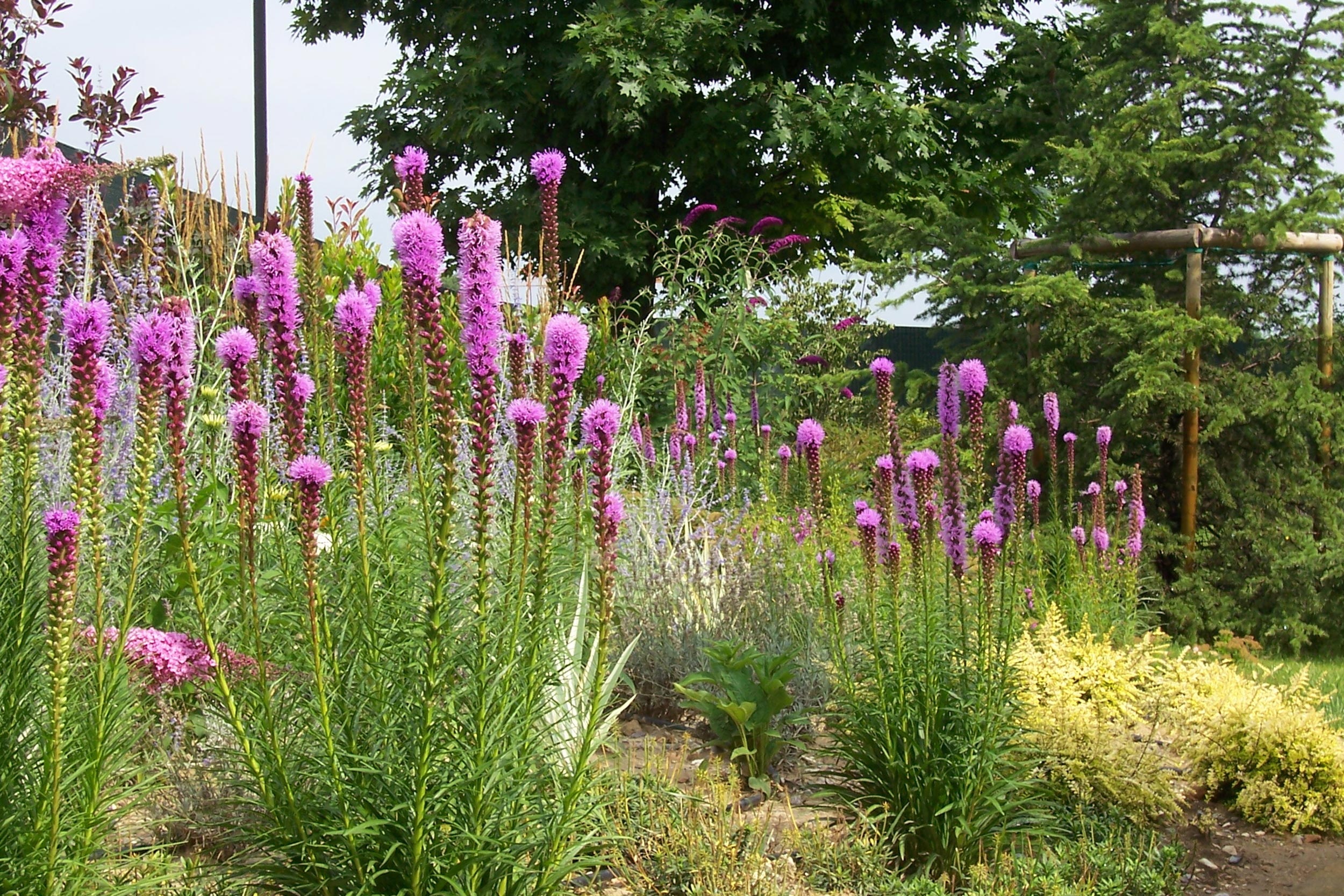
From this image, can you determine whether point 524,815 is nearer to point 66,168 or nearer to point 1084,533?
point 66,168

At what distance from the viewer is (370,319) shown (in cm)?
230

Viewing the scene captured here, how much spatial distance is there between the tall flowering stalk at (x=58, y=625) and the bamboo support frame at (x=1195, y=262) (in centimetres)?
689

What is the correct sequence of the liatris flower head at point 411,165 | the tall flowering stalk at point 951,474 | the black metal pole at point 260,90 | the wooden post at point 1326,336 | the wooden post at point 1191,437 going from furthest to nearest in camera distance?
1. the black metal pole at point 260,90
2. the wooden post at point 1326,336
3. the wooden post at point 1191,437
4. the tall flowering stalk at point 951,474
5. the liatris flower head at point 411,165

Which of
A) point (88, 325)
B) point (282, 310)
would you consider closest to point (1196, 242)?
point (282, 310)

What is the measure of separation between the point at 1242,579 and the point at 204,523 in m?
6.57

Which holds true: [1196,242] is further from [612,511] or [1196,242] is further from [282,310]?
[282,310]

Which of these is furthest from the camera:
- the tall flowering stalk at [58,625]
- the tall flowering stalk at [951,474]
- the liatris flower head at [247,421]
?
the tall flowering stalk at [951,474]

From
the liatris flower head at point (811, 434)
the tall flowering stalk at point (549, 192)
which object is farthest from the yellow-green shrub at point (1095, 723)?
the tall flowering stalk at point (549, 192)

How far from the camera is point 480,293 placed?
2.15 m

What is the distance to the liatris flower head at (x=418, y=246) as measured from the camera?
2.08 m

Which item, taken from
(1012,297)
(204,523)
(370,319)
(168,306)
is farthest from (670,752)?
(1012,297)

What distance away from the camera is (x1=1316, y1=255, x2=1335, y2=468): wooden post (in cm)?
770

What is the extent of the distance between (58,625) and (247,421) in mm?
487

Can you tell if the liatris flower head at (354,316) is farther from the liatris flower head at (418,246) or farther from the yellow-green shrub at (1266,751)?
the yellow-green shrub at (1266,751)
